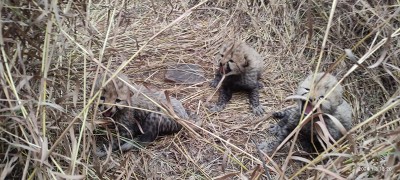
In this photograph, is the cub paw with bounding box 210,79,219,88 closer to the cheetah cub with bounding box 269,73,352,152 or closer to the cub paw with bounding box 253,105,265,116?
the cub paw with bounding box 253,105,265,116

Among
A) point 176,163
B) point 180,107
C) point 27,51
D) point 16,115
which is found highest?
point 27,51

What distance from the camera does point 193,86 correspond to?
4691 mm

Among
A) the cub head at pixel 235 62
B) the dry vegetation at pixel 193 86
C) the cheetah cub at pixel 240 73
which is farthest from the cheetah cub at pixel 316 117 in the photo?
the cub head at pixel 235 62

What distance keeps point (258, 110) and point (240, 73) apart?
347mm

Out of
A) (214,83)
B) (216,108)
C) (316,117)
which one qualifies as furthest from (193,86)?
(316,117)

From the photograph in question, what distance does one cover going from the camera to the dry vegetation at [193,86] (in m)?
2.74

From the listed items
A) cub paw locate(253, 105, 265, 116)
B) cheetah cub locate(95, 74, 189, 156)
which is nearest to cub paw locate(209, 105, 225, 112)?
cub paw locate(253, 105, 265, 116)

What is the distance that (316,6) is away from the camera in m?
4.82

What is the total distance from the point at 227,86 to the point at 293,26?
2.99ft

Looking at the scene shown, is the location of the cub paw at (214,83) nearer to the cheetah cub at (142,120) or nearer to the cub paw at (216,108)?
the cub paw at (216,108)

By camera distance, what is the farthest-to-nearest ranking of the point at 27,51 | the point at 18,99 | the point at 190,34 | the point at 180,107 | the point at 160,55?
the point at 190,34 → the point at 160,55 → the point at 180,107 → the point at 27,51 → the point at 18,99

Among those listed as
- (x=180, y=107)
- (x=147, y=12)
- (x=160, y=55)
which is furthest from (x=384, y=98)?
(x=147, y=12)

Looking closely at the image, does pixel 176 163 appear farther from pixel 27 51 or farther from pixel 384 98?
pixel 384 98

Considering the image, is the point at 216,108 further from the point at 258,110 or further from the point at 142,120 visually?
the point at 142,120
